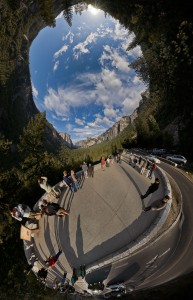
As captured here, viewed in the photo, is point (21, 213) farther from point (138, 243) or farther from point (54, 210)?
point (138, 243)

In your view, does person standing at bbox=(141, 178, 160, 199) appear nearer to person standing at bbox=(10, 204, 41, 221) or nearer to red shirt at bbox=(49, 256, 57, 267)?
red shirt at bbox=(49, 256, 57, 267)

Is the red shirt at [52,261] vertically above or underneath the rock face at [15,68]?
underneath

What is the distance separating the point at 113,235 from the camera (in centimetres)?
2330

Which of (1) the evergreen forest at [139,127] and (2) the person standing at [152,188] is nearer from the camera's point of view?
(1) the evergreen forest at [139,127]

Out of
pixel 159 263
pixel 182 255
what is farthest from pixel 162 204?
pixel 159 263

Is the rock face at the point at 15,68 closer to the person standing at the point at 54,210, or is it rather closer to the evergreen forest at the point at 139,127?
the evergreen forest at the point at 139,127

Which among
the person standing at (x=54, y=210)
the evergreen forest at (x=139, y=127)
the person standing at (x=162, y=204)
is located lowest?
the person standing at (x=162, y=204)

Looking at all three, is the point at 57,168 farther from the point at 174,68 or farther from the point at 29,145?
the point at 174,68

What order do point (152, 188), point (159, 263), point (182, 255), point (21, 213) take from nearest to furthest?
point (159, 263)
point (182, 255)
point (21, 213)
point (152, 188)

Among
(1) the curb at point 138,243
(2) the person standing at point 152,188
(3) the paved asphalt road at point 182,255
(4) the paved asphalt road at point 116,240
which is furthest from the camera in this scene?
(2) the person standing at point 152,188

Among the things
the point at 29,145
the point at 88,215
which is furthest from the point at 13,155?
the point at 88,215

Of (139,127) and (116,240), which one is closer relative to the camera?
(116,240)

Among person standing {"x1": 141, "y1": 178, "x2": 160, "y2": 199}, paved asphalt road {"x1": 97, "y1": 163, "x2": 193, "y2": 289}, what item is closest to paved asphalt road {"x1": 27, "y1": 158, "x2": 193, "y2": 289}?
paved asphalt road {"x1": 97, "y1": 163, "x2": 193, "y2": 289}

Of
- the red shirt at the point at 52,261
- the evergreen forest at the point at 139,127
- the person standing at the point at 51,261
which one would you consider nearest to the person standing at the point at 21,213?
the person standing at the point at 51,261
